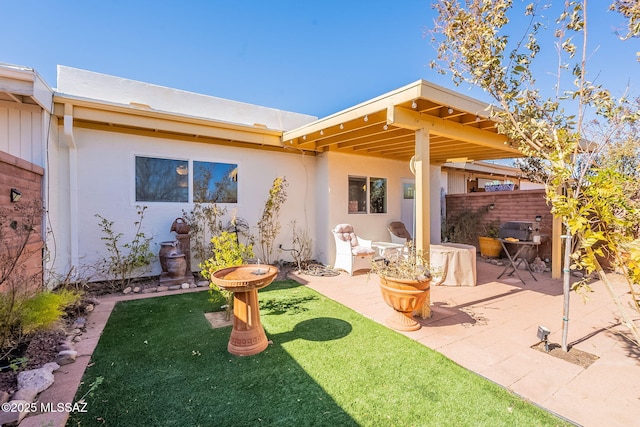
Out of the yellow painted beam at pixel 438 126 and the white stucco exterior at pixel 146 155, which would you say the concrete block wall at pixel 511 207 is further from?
the yellow painted beam at pixel 438 126

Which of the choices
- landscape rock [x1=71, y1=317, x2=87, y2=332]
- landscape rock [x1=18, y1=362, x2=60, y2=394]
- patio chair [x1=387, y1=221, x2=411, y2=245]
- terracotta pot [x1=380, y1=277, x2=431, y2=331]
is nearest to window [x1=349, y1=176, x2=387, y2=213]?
patio chair [x1=387, y1=221, x2=411, y2=245]

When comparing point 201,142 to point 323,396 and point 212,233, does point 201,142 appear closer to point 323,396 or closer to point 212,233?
point 212,233

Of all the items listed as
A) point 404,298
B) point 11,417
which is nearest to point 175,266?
point 11,417

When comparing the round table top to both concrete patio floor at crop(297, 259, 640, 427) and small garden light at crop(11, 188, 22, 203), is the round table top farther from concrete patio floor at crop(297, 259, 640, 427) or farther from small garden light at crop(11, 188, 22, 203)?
small garden light at crop(11, 188, 22, 203)

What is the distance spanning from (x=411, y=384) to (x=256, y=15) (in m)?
8.42

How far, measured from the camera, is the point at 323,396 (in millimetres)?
2367

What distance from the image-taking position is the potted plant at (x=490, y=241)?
8312 millimetres

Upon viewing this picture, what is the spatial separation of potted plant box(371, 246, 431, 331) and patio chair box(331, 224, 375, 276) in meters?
2.64

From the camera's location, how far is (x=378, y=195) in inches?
327

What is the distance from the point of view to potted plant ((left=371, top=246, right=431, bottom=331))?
138 inches

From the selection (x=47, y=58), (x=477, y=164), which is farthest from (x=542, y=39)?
(x=47, y=58)

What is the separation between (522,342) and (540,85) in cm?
298

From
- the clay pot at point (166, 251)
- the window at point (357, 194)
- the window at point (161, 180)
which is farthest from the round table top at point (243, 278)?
the window at point (357, 194)

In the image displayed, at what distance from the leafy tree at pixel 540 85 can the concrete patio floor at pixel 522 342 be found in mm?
528
